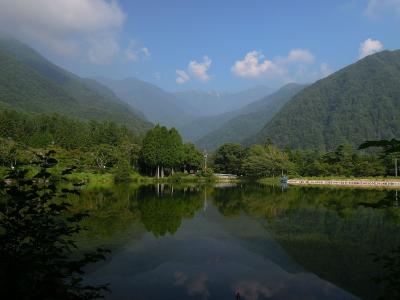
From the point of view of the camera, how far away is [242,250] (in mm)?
16094

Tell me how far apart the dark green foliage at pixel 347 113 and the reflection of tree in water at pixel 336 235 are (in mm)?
123216

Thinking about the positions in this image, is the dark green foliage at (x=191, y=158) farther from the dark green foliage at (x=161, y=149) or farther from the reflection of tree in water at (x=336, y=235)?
the reflection of tree in water at (x=336, y=235)

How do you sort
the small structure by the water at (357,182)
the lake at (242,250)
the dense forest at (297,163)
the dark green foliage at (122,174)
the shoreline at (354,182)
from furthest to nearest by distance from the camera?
1. the dense forest at (297,163)
2. the dark green foliage at (122,174)
3. the small structure by the water at (357,182)
4. the shoreline at (354,182)
5. the lake at (242,250)

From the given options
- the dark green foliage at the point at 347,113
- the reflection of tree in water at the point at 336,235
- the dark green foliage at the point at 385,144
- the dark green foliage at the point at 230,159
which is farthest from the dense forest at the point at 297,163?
the dark green foliage at the point at 347,113

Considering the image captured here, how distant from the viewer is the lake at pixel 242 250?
439 inches

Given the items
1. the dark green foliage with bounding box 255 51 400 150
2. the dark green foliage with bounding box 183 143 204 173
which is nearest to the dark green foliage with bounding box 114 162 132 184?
the dark green foliage with bounding box 183 143 204 173

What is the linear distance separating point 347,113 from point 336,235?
16195cm

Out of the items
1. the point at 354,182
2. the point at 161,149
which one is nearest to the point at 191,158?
the point at 161,149

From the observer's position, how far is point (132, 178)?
200ft

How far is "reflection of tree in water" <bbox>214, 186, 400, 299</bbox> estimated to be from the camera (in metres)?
12.1

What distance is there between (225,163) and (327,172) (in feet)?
68.0

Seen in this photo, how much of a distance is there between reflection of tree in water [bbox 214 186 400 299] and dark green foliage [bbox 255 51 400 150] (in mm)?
123216

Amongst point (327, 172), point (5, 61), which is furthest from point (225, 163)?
point (5, 61)

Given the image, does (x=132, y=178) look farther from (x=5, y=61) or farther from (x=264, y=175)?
(x=5, y=61)
